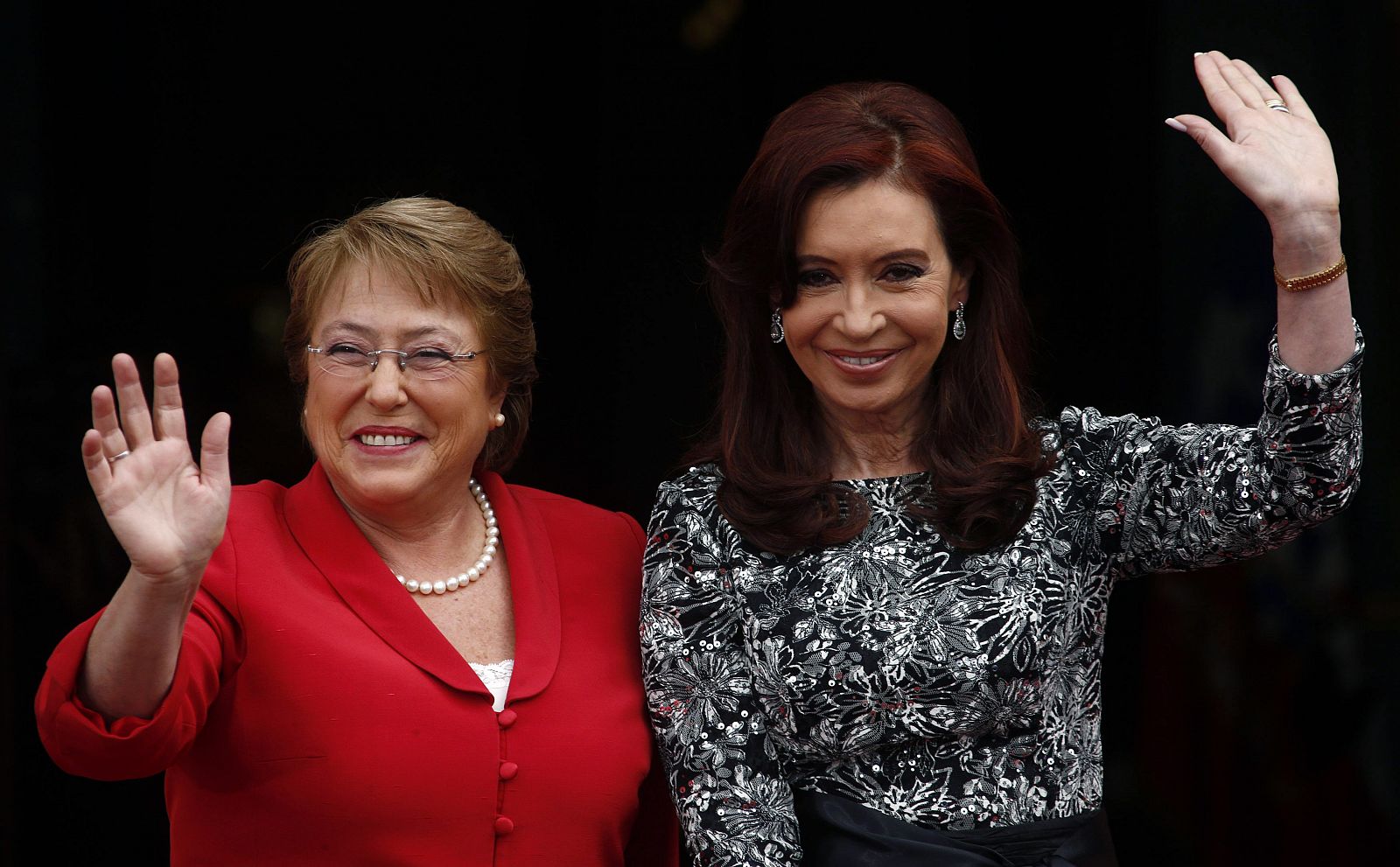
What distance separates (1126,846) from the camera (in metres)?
4.14

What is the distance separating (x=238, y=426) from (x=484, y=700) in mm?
1780

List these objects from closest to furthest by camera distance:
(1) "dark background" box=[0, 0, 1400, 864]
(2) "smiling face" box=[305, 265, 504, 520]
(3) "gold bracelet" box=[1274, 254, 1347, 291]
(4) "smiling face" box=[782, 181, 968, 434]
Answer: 1. (3) "gold bracelet" box=[1274, 254, 1347, 291]
2. (4) "smiling face" box=[782, 181, 968, 434]
3. (2) "smiling face" box=[305, 265, 504, 520]
4. (1) "dark background" box=[0, 0, 1400, 864]

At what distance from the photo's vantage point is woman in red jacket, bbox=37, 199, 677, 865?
2203mm

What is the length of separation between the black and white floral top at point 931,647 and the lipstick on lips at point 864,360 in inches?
8.6

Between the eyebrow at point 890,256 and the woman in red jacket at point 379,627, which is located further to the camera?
the eyebrow at point 890,256

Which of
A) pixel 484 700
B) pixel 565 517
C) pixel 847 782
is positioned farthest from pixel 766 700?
pixel 565 517

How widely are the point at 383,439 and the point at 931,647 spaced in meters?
0.94

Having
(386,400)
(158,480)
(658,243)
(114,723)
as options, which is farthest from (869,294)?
(658,243)

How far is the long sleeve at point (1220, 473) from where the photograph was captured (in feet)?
7.42

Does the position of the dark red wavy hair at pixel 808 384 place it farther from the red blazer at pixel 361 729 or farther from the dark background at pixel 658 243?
the dark background at pixel 658 243

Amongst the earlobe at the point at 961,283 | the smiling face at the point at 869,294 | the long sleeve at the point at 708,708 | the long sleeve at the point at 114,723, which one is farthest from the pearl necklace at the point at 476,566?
the earlobe at the point at 961,283

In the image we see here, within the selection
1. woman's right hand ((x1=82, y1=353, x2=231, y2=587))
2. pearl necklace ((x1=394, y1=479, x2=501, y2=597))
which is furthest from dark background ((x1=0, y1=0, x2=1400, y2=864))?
woman's right hand ((x1=82, y1=353, x2=231, y2=587))

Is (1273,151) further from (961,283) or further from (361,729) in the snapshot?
(361,729)

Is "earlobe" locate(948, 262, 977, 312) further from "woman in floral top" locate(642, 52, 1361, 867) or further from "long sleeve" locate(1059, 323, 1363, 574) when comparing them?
"long sleeve" locate(1059, 323, 1363, 574)
